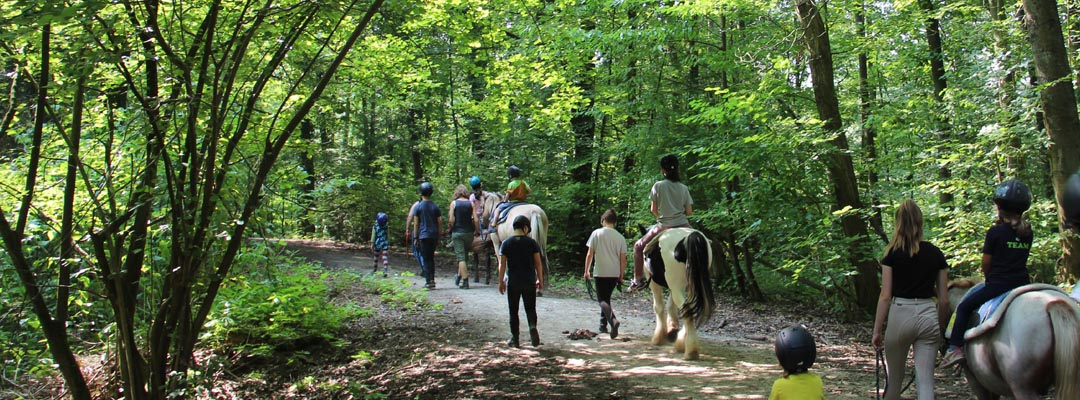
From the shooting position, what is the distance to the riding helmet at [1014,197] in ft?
14.8

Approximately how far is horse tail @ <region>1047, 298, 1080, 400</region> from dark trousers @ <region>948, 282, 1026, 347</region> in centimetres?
62

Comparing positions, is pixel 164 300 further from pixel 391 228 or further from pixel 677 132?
pixel 391 228

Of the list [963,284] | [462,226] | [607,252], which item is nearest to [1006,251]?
[963,284]

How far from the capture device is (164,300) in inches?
215

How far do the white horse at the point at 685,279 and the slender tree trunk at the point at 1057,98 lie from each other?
3797 millimetres

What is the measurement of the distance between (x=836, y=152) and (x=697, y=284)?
159 inches

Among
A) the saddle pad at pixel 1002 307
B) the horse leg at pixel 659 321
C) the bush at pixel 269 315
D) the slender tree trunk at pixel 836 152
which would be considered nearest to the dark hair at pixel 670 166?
the horse leg at pixel 659 321

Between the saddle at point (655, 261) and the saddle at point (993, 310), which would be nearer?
the saddle at point (993, 310)

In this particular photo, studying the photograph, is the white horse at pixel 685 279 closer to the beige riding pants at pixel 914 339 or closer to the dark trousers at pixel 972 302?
the beige riding pants at pixel 914 339

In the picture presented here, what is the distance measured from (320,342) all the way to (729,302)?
794 cm

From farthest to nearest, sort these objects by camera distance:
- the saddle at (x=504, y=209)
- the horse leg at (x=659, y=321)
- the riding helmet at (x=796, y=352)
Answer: the saddle at (x=504, y=209)
the horse leg at (x=659, y=321)
the riding helmet at (x=796, y=352)

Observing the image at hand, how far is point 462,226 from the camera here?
12.6m

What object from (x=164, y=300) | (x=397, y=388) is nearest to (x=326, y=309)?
(x=397, y=388)

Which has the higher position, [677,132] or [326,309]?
[677,132]
